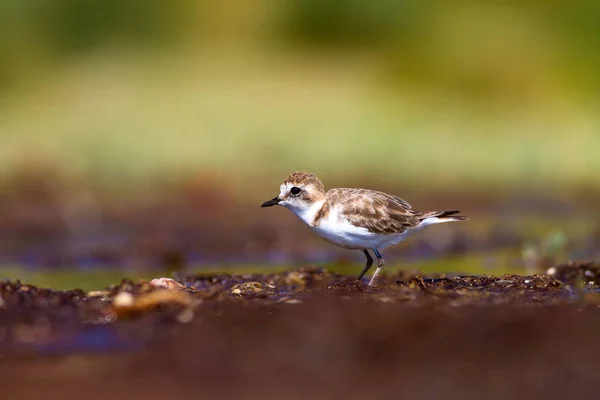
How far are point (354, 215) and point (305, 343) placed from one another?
2.73 meters

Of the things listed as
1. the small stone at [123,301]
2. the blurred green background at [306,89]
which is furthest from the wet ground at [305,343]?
the blurred green background at [306,89]

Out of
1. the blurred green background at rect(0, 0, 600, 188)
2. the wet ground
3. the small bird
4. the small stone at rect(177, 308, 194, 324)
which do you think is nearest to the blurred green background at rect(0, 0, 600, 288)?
the blurred green background at rect(0, 0, 600, 188)

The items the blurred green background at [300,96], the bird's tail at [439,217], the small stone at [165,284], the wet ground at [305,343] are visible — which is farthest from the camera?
the blurred green background at [300,96]

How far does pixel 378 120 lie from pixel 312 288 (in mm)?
11529

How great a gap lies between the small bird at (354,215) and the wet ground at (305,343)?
2.87 ft

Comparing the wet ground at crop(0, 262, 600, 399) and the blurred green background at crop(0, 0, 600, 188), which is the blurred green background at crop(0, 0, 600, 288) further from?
the wet ground at crop(0, 262, 600, 399)

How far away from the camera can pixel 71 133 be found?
19609 mm

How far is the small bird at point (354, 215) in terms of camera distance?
905 centimetres

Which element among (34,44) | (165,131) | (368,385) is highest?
(34,44)

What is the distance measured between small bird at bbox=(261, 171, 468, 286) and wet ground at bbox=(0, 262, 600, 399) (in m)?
0.87

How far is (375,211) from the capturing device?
912 centimetres

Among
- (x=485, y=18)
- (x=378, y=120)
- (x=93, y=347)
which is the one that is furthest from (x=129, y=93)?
(x=93, y=347)

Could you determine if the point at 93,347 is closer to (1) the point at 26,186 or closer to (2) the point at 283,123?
(1) the point at 26,186

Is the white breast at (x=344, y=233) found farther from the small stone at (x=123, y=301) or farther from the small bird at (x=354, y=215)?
the small stone at (x=123, y=301)
